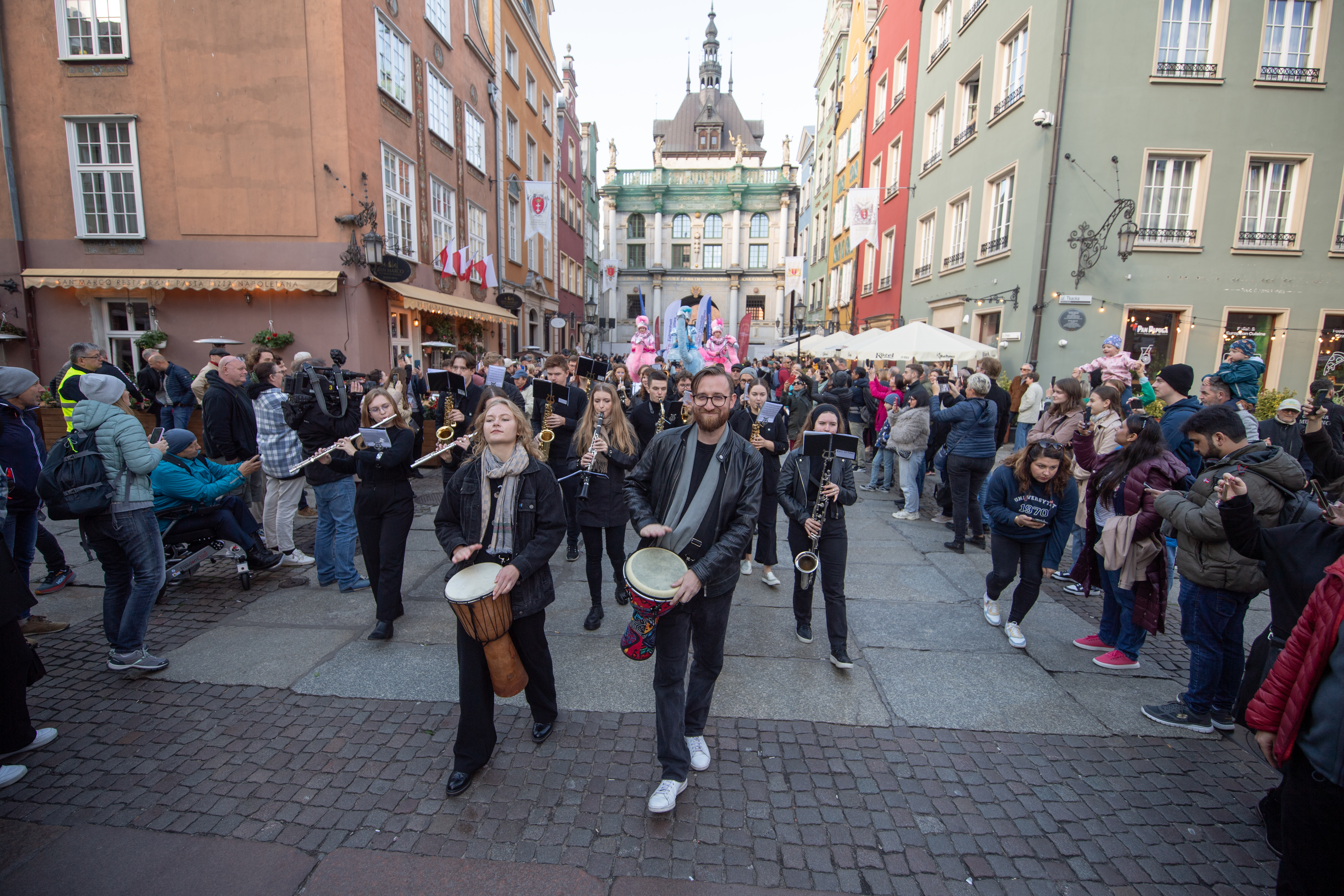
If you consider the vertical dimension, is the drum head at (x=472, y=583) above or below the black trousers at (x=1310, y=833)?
above

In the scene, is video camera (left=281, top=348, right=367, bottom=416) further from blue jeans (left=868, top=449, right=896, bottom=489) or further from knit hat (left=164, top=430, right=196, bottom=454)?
blue jeans (left=868, top=449, right=896, bottom=489)

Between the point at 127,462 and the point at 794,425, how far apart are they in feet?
24.3

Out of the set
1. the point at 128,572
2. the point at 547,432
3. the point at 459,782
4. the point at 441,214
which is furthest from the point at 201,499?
the point at 441,214

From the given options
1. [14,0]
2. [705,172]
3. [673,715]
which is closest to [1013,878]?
[673,715]

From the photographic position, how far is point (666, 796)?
2.84 m

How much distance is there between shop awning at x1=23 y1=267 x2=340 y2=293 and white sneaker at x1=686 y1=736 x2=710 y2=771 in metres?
12.0

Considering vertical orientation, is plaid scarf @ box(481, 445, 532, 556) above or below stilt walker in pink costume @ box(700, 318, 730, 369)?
below

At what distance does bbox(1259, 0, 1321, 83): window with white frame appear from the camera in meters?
12.0

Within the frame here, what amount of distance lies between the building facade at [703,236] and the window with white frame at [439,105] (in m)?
31.3

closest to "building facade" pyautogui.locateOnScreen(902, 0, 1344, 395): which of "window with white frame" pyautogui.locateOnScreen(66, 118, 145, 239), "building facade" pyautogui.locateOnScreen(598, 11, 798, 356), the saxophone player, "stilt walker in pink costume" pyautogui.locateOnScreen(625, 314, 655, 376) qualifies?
"stilt walker in pink costume" pyautogui.locateOnScreen(625, 314, 655, 376)

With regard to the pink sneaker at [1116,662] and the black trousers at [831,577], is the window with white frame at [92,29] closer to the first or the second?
the black trousers at [831,577]

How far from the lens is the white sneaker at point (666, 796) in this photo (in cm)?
280

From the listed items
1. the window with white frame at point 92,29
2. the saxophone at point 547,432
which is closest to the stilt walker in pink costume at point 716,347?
the saxophone at point 547,432

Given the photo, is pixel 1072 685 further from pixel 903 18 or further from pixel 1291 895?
pixel 903 18
